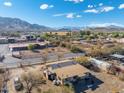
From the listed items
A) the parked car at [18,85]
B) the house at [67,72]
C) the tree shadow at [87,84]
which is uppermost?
the house at [67,72]

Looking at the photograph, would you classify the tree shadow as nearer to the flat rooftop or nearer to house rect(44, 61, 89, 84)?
house rect(44, 61, 89, 84)

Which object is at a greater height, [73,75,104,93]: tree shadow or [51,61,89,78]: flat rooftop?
[51,61,89,78]: flat rooftop

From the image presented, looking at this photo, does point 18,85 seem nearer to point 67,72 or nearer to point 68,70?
point 67,72

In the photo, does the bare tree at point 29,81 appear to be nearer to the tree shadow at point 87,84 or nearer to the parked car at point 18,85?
the parked car at point 18,85

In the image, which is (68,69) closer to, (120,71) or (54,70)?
(54,70)

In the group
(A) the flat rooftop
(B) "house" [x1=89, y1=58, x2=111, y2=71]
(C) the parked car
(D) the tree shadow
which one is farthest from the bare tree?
(B) "house" [x1=89, y1=58, x2=111, y2=71]

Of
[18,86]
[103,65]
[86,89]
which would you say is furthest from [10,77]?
[103,65]

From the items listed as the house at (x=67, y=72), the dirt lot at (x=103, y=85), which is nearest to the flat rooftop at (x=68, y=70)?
the house at (x=67, y=72)

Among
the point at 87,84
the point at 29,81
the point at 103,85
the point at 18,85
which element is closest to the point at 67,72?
the point at 87,84

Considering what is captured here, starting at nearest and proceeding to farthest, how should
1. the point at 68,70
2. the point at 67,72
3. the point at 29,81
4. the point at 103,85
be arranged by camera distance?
the point at 29,81 < the point at 103,85 < the point at 67,72 < the point at 68,70
